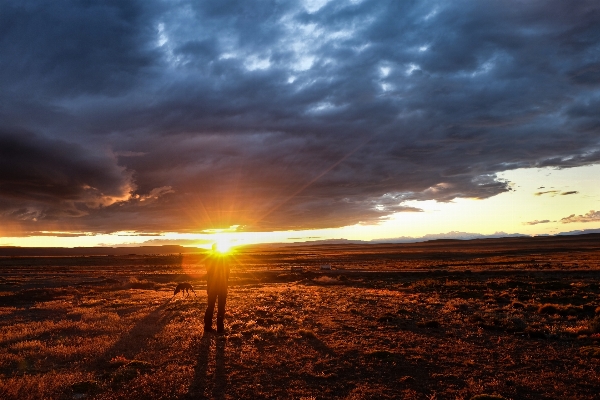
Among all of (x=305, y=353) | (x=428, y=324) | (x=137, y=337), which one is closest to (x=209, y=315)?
(x=137, y=337)

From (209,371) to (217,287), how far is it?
527 centimetres

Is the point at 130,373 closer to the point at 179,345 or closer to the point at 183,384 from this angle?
the point at 183,384

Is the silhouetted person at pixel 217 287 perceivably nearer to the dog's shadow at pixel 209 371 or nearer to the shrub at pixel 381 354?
the dog's shadow at pixel 209 371

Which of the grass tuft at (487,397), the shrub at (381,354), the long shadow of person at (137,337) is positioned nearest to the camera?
the grass tuft at (487,397)

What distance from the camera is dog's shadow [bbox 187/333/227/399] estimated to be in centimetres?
886

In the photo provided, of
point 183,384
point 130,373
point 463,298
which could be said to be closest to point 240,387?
point 183,384

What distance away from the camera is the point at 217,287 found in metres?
15.5

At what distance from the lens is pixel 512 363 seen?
11297 millimetres

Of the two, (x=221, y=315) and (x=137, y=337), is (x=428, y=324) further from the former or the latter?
(x=137, y=337)

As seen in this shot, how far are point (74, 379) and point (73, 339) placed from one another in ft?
16.6

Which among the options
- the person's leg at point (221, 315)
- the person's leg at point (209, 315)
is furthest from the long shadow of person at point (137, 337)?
the person's leg at point (221, 315)

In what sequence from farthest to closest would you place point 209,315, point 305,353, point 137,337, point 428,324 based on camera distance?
1. point 428,324
2. point 209,315
3. point 137,337
4. point 305,353

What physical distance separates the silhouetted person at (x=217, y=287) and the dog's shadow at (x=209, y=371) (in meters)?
1.28

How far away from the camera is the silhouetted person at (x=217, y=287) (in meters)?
15.3
